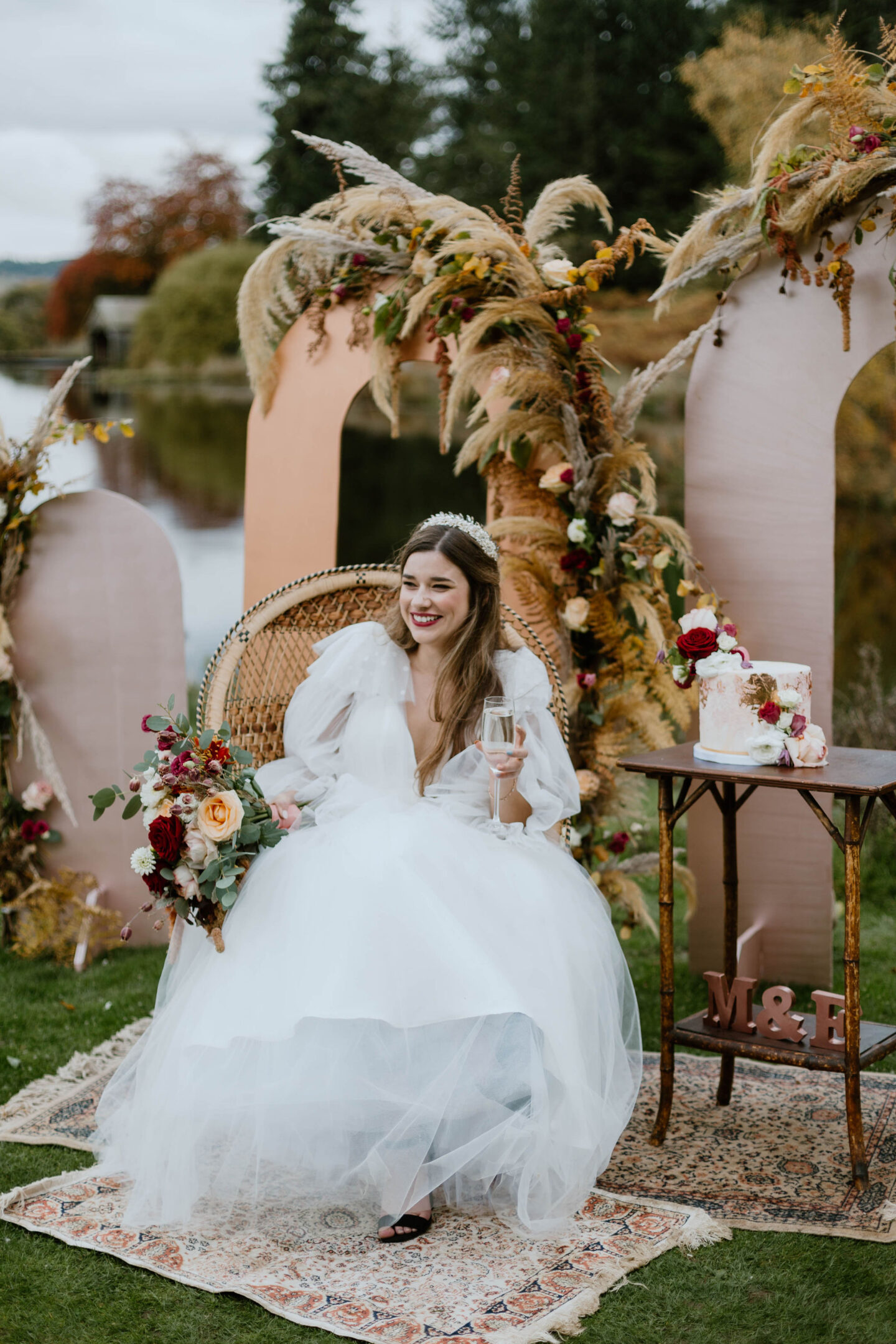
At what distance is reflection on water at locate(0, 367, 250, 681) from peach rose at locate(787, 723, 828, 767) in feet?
18.1

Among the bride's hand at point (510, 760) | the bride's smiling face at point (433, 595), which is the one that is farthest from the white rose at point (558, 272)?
the bride's hand at point (510, 760)

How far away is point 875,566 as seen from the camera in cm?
1050

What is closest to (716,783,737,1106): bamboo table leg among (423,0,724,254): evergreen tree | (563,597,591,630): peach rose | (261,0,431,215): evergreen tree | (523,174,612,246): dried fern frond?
(563,597,591,630): peach rose

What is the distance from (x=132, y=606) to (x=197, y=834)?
233cm

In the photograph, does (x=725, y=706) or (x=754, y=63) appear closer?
(x=725, y=706)

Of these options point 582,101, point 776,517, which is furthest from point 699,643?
point 582,101

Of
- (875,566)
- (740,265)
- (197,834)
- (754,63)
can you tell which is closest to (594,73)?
(754,63)

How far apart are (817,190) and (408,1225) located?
9.82ft

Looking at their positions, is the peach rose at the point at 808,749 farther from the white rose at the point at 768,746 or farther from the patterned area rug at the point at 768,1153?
the patterned area rug at the point at 768,1153

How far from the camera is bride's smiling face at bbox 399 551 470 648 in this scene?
3.22 m

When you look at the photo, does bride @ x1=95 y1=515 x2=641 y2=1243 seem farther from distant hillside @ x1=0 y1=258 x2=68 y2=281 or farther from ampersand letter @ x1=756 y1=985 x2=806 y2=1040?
distant hillside @ x1=0 y1=258 x2=68 y2=281

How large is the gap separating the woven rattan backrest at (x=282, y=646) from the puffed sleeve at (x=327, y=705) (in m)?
0.21

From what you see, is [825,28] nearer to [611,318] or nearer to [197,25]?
[611,318]

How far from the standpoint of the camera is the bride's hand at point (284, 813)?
120 inches
